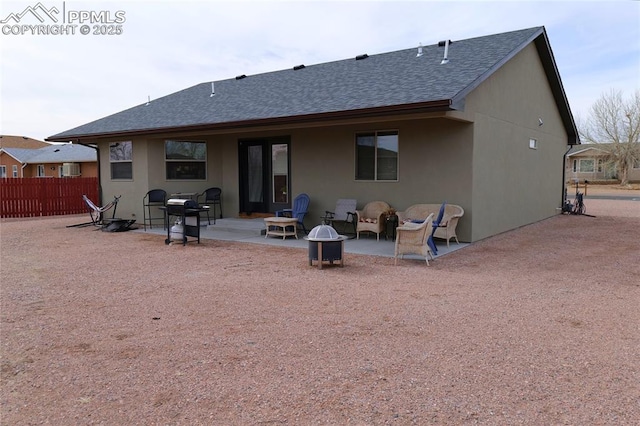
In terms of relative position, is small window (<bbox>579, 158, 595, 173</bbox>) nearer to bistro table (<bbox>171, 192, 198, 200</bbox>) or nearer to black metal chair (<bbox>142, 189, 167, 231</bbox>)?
bistro table (<bbox>171, 192, 198, 200</bbox>)

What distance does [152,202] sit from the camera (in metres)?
12.9

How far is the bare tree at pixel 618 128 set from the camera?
37.2 metres

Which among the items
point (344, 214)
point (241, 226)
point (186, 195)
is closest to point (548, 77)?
point (344, 214)

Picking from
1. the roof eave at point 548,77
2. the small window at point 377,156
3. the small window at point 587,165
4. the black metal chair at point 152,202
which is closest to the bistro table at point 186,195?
the black metal chair at point 152,202

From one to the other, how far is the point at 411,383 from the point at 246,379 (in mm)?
1155

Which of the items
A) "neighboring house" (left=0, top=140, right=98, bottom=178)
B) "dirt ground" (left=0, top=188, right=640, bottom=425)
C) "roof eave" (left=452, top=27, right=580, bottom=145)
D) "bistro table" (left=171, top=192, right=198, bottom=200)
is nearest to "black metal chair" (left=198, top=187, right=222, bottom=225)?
"bistro table" (left=171, top=192, right=198, bottom=200)

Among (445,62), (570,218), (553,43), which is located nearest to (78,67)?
(445,62)

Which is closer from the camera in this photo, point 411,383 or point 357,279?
point 411,383

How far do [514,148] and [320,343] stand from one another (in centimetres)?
928

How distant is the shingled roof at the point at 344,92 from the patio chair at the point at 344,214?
7.05 feet

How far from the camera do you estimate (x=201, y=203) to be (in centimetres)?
1358

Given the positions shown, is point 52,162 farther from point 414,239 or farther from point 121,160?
point 414,239

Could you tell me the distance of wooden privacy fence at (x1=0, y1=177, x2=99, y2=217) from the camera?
1697 cm

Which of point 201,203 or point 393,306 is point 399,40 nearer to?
point 201,203
